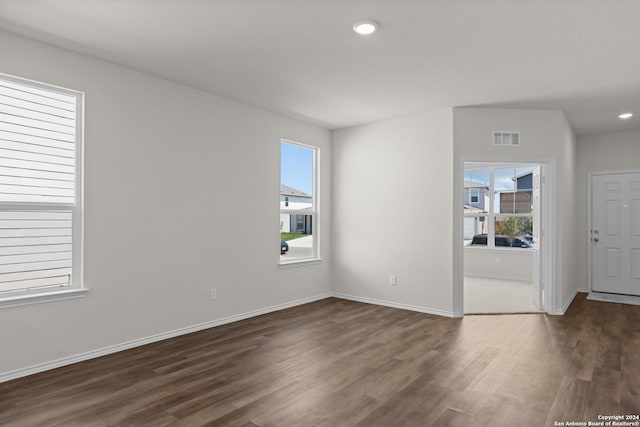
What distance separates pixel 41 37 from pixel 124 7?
994 mm

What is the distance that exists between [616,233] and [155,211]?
6.80 m

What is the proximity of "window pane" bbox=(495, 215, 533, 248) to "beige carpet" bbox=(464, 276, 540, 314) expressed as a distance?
82 centimetres

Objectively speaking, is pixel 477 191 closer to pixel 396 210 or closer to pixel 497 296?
pixel 497 296

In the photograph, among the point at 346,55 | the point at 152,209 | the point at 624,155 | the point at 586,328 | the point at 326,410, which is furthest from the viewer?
the point at 624,155

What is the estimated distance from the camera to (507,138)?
4.96 m

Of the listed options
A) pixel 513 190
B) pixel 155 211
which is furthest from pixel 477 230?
pixel 155 211

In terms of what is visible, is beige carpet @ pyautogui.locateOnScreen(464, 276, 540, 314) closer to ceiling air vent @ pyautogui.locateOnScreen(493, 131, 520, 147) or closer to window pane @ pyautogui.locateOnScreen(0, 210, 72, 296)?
ceiling air vent @ pyautogui.locateOnScreen(493, 131, 520, 147)

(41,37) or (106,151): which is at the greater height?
(41,37)

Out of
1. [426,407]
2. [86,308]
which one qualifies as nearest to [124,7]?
[86,308]

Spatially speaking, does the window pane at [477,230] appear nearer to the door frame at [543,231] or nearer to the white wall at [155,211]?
the door frame at [543,231]

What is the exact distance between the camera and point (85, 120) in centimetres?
337

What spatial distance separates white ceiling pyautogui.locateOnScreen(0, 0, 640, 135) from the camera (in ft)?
8.47

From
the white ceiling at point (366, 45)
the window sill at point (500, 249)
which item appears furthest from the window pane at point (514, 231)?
the white ceiling at point (366, 45)

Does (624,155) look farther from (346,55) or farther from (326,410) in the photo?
(326,410)
